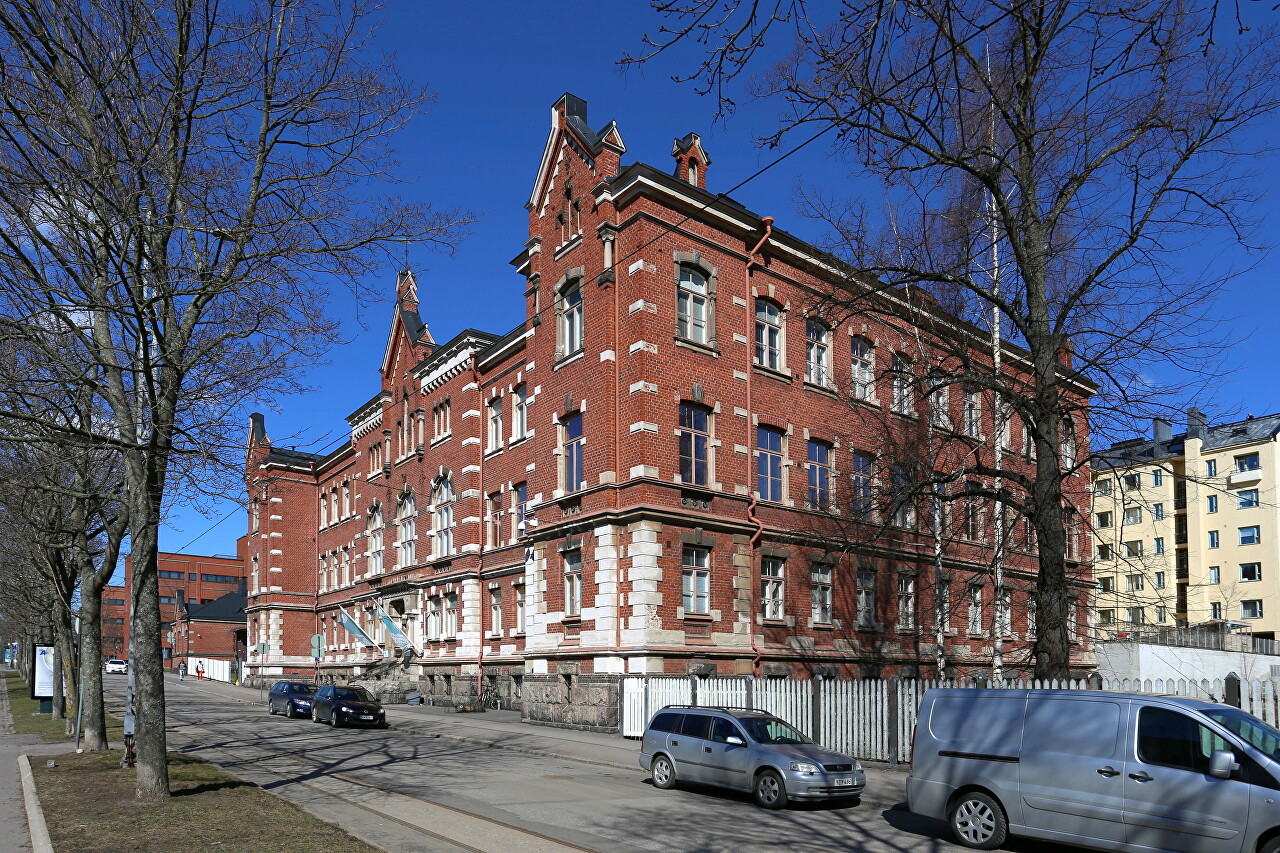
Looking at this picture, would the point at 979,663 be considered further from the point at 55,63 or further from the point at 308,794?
the point at 55,63

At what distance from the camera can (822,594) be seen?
104 ft

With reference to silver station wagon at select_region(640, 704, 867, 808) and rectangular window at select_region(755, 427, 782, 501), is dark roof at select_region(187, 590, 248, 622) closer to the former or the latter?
rectangular window at select_region(755, 427, 782, 501)

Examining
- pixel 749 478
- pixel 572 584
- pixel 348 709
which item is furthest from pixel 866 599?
pixel 348 709

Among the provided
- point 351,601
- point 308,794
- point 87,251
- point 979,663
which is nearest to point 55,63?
point 87,251

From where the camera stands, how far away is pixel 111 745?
891 inches

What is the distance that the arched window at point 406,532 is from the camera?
4644 centimetres

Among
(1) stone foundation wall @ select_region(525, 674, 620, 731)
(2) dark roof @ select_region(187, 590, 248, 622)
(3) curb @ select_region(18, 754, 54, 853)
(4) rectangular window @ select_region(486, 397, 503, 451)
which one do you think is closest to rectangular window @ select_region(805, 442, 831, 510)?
(1) stone foundation wall @ select_region(525, 674, 620, 731)

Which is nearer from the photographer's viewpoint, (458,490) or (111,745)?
(111,745)

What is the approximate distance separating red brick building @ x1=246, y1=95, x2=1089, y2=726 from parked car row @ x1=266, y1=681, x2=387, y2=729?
16.8 ft

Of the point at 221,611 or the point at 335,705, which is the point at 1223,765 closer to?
the point at 335,705

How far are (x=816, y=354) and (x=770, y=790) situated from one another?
1981 cm

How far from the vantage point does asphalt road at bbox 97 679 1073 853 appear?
12.4m

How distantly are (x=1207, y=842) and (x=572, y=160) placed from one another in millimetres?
25643

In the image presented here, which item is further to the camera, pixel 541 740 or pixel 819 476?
pixel 819 476
